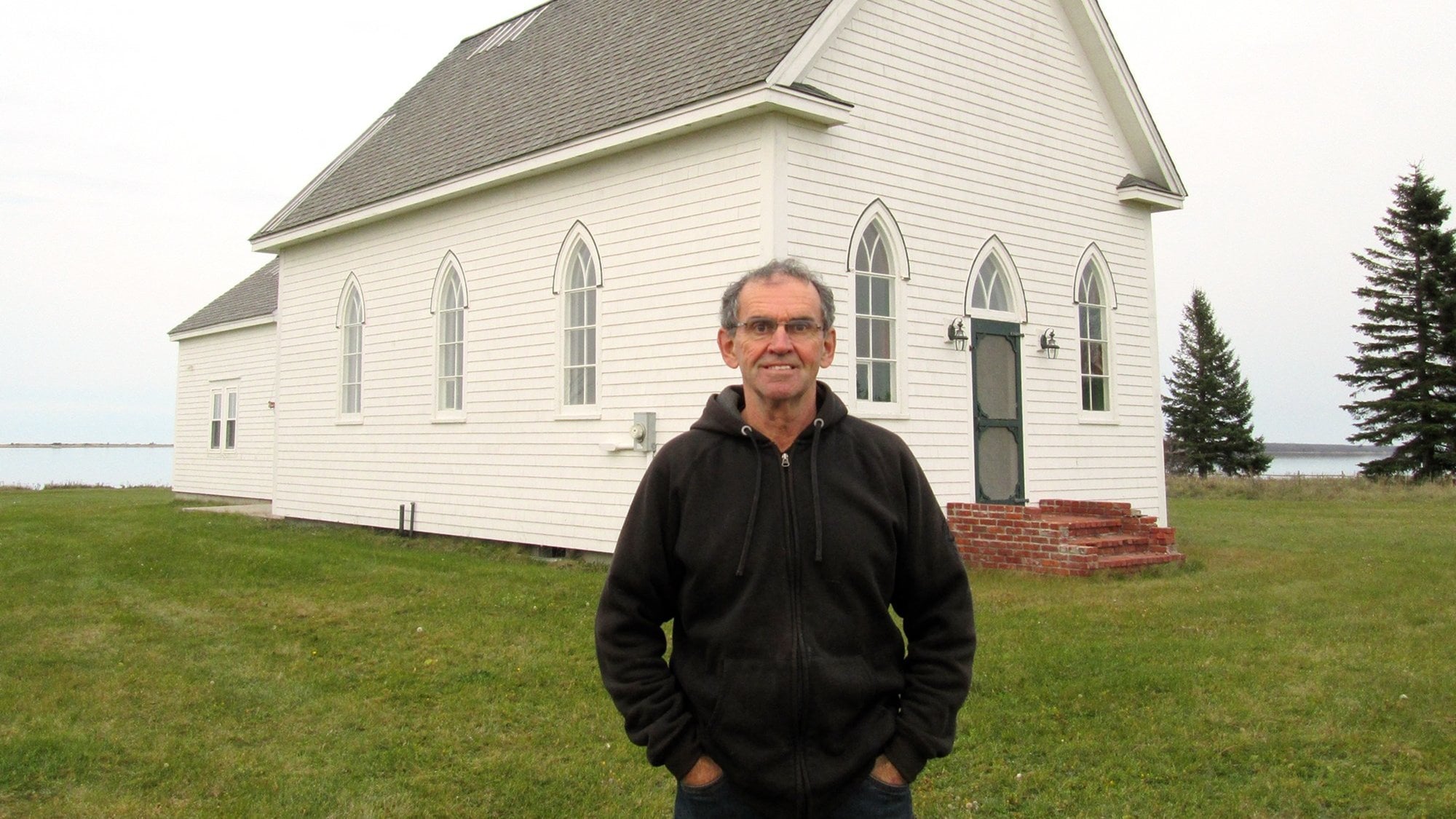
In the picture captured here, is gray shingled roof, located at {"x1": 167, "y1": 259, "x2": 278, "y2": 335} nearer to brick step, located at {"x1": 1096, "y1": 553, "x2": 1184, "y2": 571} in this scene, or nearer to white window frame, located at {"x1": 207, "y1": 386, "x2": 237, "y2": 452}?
white window frame, located at {"x1": 207, "y1": 386, "x2": 237, "y2": 452}

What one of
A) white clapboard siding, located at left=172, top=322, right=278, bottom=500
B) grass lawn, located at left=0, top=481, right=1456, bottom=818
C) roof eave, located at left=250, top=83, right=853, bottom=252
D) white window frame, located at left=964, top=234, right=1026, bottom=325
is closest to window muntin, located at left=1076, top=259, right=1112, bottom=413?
white window frame, located at left=964, top=234, right=1026, bottom=325

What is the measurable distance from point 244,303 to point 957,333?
67.6ft

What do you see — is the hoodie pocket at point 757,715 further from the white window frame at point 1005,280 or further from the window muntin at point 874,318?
the white window frame at point 1005,280

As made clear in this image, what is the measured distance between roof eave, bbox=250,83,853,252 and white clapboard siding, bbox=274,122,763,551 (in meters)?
0.24

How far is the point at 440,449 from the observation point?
51.7 feet

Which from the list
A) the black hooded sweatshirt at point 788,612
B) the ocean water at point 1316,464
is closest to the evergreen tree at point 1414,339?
the ocean water at point 1316,464

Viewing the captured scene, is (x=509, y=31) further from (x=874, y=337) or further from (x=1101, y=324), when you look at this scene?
(x=1101, y=324)

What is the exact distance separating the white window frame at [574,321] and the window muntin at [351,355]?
5406 millimetres

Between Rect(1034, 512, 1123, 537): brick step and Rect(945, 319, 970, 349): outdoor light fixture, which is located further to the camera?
Rect(945, 319, 970, 349): outdoor light fixture

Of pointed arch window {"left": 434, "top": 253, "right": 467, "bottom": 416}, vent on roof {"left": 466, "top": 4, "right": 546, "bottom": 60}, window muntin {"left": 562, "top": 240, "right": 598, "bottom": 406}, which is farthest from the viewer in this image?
vent on roof {"left": 466, "top": 4, "right": 546, "bottom": 60}

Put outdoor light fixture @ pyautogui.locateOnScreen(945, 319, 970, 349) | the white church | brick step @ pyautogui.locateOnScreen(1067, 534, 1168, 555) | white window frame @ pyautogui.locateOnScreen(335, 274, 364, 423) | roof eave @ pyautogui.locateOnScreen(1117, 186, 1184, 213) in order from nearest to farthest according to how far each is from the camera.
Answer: brick step @ pyautogui.locateOnScreen(1067, 534, 1168, 555)
the white church
outdoor light fixture @ pyautogui.locateOnScreen(945, 319, 970, 349)
roof eave @ pyautogui.locateOnScreen(1117, 186, 1184, 213)
white window frame @ pyautogui.locateOnScreen(335, 274, 364, 423)

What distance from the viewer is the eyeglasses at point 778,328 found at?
2.83 meters

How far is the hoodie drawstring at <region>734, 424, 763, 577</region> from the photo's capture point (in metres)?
2.69

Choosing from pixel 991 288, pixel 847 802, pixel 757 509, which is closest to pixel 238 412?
pixel 991 288
